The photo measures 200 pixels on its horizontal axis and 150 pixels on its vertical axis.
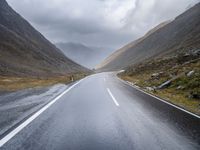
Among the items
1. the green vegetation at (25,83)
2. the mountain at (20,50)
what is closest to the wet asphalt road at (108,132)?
the green vegetation at (25,83)

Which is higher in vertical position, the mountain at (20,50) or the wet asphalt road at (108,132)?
the mountain at (20,50)

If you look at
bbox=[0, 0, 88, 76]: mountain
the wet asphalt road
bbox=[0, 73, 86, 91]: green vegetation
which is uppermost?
bbox=[0, 0, 88, 76]: mountain

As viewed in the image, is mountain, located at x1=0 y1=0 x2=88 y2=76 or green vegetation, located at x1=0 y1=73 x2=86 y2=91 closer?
green vegetation, located at x1=0 y1=73 x2=86 y2=91

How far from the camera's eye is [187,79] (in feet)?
70.4

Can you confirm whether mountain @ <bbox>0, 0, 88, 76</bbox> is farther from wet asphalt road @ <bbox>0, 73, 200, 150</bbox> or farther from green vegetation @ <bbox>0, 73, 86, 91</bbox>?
wet asphalt road @ <bbox>0, 73, 200, 150</bbox>

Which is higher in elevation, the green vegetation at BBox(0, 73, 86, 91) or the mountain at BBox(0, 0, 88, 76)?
the mountain at BBox(0, 0, 88, 76)

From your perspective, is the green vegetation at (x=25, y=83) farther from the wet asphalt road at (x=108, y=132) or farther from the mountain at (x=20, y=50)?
the mountain at (x=20, y=50)

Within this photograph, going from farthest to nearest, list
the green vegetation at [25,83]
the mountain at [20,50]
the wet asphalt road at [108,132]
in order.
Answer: the mountain at [20,50] → the green vegetation at [25,83] → the wet asphalt road at [108,132]

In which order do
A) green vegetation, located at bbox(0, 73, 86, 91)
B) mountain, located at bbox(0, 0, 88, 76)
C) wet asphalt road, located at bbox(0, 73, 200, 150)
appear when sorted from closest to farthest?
wet asphalt road, located at bbox(0, 73, 200, 150) < green vegetation, located at bbox(0, 73, 86, 91) < mountain, located at bbox(0, 0, 88, 76)

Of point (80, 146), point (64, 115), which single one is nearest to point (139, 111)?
point (64, 115)

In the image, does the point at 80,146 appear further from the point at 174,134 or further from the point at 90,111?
the point at 90,111

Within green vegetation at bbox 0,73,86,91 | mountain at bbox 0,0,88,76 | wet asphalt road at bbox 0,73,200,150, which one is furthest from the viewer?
mountain at bbox 0,0,88,76

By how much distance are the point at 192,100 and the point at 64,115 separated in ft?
29.4

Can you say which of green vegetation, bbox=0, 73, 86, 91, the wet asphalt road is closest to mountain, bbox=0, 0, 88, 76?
green vegetation, bbox=0, 73, 86, 91
